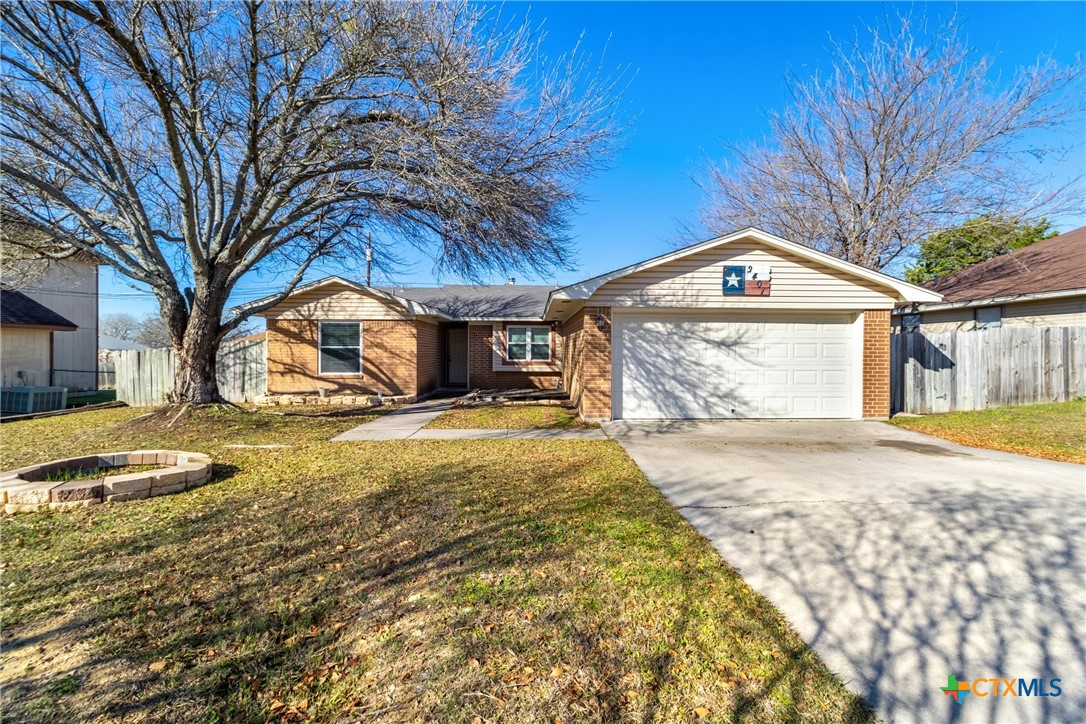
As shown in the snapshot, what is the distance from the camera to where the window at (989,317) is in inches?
525

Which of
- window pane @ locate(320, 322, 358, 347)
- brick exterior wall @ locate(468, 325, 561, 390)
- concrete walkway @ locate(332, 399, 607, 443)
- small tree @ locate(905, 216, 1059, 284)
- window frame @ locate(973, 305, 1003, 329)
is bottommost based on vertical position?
concrete walkway @ locate(332, 399, 607, 443)

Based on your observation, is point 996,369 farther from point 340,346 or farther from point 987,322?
point 340,346

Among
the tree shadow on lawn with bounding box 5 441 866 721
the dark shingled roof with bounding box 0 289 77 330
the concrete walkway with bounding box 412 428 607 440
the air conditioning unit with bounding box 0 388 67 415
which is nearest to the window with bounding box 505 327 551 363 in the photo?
the concrete walkway with bounding box 412 428 607 440

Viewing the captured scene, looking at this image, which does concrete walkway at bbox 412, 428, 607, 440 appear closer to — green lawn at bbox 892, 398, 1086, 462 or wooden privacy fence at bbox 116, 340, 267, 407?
green lawn at bbox 892, 398, 1086, 462

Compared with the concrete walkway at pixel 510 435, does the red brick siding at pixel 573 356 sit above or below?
above

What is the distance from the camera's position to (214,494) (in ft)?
16.9

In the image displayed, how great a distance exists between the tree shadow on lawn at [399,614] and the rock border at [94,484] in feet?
1.10

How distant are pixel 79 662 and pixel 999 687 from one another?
15.0 ft

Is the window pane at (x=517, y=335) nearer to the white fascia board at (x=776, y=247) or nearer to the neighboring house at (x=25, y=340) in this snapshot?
the white fascia board at (x=776, y=247)

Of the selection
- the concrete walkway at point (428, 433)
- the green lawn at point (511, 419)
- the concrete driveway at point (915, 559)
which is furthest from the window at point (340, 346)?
the concrete driveway at point (915, 559)

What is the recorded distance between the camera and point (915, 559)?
349 cm

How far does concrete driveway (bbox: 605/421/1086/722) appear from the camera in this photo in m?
2.37

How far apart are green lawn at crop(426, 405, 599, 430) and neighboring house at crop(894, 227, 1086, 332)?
9602 millimetres

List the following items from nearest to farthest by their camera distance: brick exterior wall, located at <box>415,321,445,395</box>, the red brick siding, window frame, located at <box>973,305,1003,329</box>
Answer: the red brick siding
window frame, located at <box>973,305,1003,329</box>
brick exterior wall, located at <box>415,321,445,395</box>
